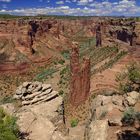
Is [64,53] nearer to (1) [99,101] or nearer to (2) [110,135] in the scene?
(1) [99,101]

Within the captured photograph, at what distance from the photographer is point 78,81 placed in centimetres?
5391

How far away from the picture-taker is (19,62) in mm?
89500

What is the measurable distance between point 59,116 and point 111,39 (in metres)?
78.7

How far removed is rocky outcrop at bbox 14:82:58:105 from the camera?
37.1 meters

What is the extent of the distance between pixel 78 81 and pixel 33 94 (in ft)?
55.3

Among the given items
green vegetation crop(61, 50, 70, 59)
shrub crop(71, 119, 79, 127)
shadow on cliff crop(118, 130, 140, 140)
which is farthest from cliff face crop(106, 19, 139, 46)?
shadow on cliff crop(118, 130, 140, 140)

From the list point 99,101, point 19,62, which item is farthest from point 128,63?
point 99,101

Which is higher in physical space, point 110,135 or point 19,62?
point 110,135

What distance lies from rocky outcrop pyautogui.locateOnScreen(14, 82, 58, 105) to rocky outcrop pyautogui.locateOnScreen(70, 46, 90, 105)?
13.8m

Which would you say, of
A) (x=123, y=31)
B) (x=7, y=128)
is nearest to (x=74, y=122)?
(x=7, y=128)

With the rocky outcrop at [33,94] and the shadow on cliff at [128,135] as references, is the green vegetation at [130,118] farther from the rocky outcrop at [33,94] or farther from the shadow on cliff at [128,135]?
the rocky outcrop at [33,94]

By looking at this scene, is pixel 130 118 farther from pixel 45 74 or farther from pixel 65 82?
pixel 45 74

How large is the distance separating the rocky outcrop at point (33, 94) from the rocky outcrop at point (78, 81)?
45.3 ft

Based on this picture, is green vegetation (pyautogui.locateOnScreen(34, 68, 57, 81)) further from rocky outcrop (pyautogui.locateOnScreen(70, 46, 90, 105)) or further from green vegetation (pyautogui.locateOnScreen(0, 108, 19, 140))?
green vegetation (pyautogui.locateOnScreen(0, 108, 19, 140))
